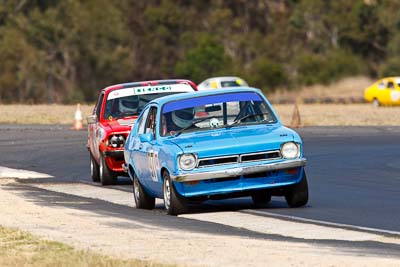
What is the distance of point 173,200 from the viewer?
15.4m

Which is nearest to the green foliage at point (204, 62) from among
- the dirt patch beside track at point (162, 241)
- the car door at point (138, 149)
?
the car door at point (138, 149)

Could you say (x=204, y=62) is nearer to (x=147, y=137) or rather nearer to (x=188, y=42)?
(x=188, y=42)

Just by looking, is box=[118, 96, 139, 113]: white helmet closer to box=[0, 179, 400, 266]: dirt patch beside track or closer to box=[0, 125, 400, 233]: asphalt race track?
box=[0, 125, 400, 233]: asphalt race track

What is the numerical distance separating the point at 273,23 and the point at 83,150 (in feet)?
220

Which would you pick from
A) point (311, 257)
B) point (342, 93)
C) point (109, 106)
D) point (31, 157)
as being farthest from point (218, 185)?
point (342, 93)

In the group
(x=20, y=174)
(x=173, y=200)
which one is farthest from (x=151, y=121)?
(x=20, y=174)

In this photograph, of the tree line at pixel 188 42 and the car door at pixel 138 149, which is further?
the tree line at pixel 188 42

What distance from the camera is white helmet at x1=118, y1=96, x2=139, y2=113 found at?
71.7 feet

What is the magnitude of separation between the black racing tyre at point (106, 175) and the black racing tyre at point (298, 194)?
19.2ft

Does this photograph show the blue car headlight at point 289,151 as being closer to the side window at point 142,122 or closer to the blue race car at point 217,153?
the blue race car at point 217,153

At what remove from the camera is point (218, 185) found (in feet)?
49.8

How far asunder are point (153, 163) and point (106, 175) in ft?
17.6

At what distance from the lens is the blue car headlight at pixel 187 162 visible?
15.1 meters

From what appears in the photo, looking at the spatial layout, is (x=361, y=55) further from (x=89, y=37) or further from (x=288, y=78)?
(x=89, y=37)
